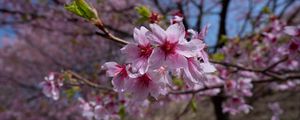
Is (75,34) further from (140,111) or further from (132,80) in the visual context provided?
(132,80)

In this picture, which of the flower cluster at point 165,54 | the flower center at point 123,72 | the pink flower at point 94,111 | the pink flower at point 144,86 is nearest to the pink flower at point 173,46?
the flower cluster at point 165,54

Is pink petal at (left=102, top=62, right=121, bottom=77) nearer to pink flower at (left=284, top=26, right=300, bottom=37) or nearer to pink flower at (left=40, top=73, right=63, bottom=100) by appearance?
pink flower at (left=284, top=26, right=300, bottom=37)

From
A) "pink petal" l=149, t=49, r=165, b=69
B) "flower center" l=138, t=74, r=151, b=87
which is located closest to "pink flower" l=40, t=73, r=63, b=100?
"flower center" l=138, t=74, r=151, b=87

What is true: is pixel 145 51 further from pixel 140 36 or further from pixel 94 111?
pixel 94 111

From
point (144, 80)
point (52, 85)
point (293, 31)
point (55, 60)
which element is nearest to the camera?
point (144, 80)

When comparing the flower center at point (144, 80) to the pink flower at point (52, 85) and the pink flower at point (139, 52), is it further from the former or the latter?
the pink flower at point (52, 85)

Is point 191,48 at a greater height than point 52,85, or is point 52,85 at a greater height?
point 191,48

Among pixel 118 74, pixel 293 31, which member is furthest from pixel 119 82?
pixel 293 31

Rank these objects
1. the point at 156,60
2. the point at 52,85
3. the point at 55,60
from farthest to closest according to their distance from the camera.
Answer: the point at 55,60, the point at 52,85, the point at 156,60
